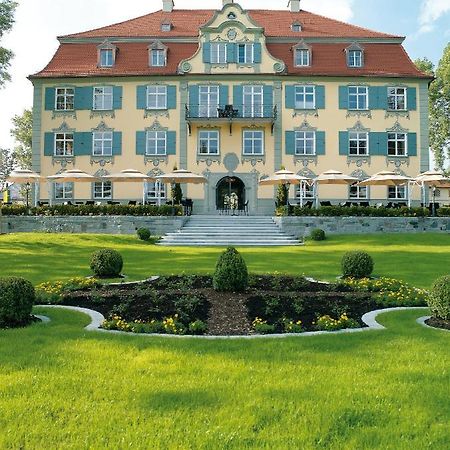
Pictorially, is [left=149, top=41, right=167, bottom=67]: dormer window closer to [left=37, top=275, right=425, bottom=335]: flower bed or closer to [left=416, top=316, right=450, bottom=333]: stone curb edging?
[left=37, top=275, right=425, bottom=335]: flower bed

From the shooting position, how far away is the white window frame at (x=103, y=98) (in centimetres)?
3262

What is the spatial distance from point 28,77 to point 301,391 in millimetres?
32872

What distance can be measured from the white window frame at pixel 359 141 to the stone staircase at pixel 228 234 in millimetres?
9037

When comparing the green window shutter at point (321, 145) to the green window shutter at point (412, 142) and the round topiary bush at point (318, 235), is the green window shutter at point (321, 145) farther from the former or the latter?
the round topiary bush at point (318, 235)

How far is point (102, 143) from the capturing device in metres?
32.6

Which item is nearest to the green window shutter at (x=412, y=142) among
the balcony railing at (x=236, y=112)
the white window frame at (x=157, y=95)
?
the balcony railing at (x=236, y=112)

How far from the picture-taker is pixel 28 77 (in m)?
32.6

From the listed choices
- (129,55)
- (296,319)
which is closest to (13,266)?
(296,319)

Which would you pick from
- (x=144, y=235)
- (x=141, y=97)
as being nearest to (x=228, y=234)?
(x=144, y=235)

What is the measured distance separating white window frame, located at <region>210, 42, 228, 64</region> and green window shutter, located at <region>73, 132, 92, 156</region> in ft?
30.3

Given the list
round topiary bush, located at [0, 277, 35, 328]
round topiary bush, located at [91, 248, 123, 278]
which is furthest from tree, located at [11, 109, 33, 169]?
round topiary bush, located at [0, 277, 35, 328]

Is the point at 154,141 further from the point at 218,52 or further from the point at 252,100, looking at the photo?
the point at 218,52

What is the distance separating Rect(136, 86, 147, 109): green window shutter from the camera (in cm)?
3247

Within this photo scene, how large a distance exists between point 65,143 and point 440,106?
33.5m
